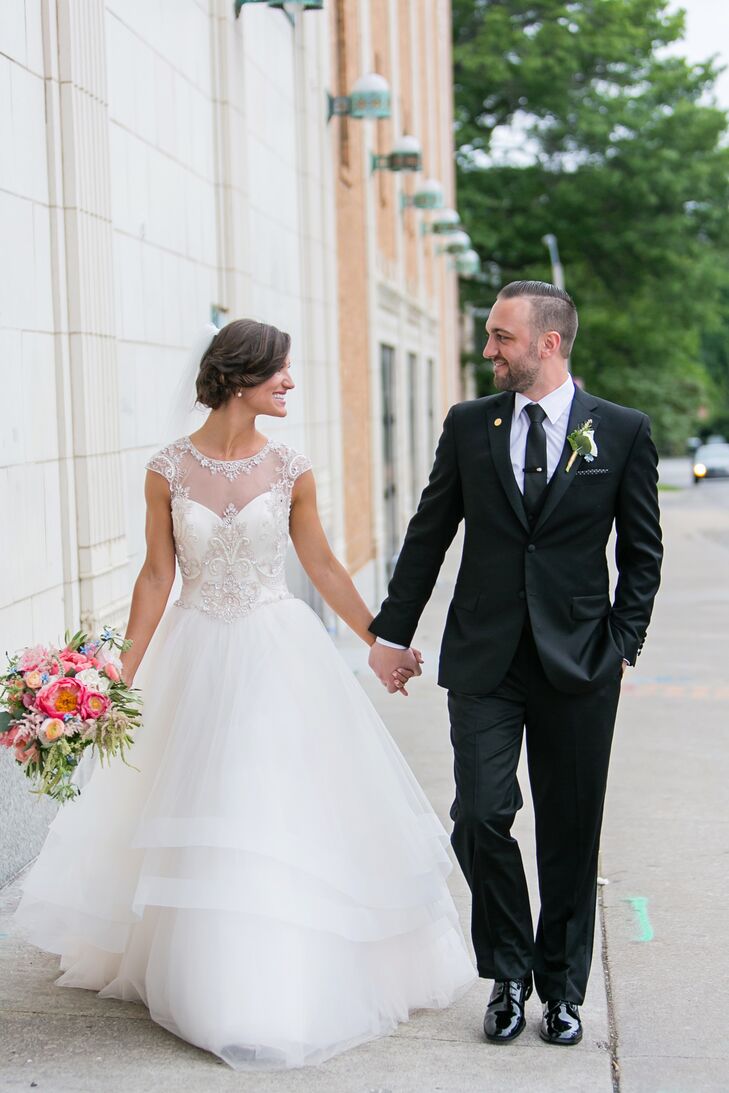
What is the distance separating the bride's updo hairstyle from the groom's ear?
80cm

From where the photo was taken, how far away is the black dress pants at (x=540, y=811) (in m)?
3.95

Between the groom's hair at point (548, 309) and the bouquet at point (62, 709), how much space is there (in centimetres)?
148

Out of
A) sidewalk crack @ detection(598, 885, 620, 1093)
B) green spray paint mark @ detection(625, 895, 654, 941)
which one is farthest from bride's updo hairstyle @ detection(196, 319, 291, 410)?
green spray paint mark @ detection(625, 895, 654, 941)

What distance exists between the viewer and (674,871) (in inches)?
229

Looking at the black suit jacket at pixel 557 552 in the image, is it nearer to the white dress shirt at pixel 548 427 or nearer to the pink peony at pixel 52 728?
the white dress shirt at pixel 548 427

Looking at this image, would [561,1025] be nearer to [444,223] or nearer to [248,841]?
[248,841]

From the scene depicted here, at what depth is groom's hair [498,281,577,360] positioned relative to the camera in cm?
398

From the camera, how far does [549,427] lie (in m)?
4.03

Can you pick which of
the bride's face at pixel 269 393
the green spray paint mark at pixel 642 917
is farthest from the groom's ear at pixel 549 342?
the green spray paint mark at pixel 642 917

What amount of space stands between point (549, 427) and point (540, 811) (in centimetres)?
111

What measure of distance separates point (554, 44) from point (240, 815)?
38536 millimetres

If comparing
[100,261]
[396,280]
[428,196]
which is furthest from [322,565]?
[396,280]

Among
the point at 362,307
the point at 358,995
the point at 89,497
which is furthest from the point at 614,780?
the point at 362,307

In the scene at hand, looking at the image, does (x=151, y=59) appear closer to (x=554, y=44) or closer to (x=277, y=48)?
(x=277, y=48)
